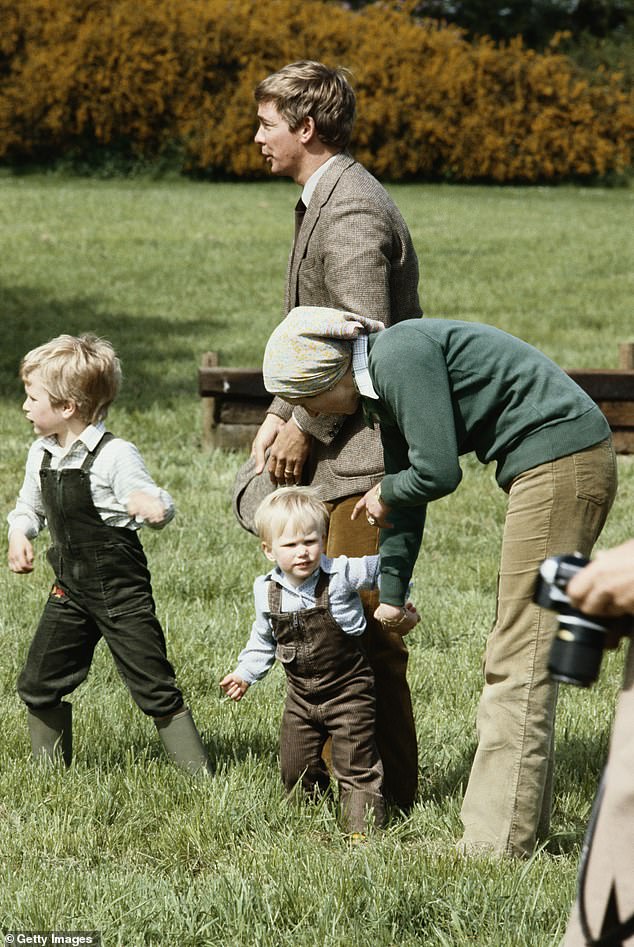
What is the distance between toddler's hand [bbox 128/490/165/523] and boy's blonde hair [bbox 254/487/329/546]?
0.29 m

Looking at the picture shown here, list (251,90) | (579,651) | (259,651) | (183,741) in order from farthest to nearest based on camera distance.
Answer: (251,90)
(183,741)
(259,651)
(579,651)

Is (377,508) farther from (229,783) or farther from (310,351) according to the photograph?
(229,783)

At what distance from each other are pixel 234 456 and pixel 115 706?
3936 mm

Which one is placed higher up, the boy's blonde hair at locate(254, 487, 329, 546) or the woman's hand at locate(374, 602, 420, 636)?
the boy's blonde hair at locate(254, 487, 329, 546)

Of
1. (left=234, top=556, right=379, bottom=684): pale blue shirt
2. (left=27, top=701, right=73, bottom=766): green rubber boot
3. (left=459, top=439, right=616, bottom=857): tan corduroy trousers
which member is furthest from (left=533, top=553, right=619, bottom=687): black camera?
(left=27, top=701, right=73, bottom=766): green rubber boot

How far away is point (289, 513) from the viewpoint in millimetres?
3588

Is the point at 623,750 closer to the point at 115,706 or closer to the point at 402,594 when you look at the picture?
the point at 402,594

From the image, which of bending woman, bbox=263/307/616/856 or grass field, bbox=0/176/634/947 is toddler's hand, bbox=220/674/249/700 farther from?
bending woman, bbox=263/307/616/856

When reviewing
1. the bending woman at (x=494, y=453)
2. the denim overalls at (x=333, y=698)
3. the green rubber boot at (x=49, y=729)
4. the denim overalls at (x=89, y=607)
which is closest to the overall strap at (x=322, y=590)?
the denim overalls at (x=333, y=698)

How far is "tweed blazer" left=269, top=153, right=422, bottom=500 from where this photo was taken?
3.71 m

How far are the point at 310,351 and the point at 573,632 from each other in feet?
4.69

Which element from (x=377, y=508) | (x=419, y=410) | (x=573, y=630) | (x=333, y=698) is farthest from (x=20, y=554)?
(x=573, y=630)

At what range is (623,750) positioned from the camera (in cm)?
203

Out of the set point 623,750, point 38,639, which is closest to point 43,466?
point 38,639
